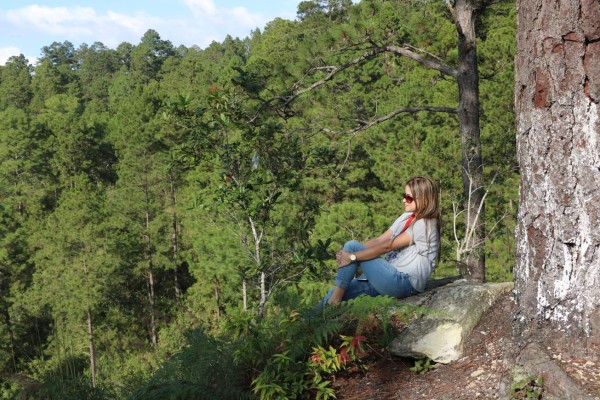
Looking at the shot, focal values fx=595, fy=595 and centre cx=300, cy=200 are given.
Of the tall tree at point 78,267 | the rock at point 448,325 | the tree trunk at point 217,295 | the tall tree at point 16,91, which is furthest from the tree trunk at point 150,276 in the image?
the tall tree at point 16,91

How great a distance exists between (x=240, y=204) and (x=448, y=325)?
314 centimetres

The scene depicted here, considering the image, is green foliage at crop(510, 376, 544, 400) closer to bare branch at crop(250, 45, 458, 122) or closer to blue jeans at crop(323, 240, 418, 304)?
blue jeans at crop(323, 240, 418, 304)

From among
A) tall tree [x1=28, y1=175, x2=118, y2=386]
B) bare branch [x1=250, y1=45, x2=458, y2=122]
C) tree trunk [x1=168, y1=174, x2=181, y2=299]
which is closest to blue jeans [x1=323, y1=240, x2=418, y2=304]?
bare branch [x1=250, y1=45, x2=458, y2=122]

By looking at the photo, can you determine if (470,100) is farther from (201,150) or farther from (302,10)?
(302,10)

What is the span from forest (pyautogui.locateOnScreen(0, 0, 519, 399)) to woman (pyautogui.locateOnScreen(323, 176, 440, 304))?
16.2 inches

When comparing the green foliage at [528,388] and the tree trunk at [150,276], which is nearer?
the green foliage at [528,388]

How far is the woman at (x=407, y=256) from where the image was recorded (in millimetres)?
3875

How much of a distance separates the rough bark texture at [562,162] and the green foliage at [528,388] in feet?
1.03

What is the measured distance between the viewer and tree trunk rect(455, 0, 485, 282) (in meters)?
5.88

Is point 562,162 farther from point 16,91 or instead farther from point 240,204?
point 16,91

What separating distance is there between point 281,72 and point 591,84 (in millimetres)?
4206

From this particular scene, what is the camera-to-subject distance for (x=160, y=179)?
27.6 metres

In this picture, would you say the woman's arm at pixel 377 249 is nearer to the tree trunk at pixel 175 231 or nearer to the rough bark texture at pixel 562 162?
the rough bark texture at pixel 562 162

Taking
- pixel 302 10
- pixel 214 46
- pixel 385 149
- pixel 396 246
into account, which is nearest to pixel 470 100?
pixel 396 246
